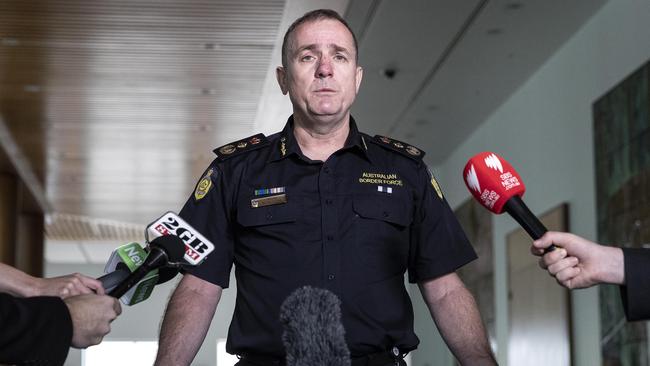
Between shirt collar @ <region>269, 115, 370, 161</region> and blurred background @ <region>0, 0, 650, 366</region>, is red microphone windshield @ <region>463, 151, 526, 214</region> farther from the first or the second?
blurred background @ <region>0, 0, 650, 366</region>

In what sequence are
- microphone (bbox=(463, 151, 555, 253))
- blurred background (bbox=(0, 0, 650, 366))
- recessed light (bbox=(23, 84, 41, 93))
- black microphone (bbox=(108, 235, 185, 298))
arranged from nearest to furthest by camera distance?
black microphone (bbox=(108, 235, 185, 298)), microphone (bbox=(463, 151, 555, 253)), blurred background (bbox=(0, 0, 650, 366)), recessed light (bbox=(23, 84, 41, 93))

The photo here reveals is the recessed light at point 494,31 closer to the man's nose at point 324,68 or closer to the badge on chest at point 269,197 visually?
the man's nose at point 324,68

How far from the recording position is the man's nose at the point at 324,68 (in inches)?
107

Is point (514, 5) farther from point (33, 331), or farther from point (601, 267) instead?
point (33, 331)

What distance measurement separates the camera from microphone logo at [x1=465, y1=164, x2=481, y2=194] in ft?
8.12

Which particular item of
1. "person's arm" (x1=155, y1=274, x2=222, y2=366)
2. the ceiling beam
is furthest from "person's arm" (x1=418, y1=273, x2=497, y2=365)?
the ceiling beam

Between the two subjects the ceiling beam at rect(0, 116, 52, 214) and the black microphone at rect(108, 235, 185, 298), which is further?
the ceiling beam at rect(0, 116, 52, 214)

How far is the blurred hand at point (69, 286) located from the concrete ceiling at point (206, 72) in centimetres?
607

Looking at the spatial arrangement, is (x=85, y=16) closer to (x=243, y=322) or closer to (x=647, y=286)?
(x=243, y=322)

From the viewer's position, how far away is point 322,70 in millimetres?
2719

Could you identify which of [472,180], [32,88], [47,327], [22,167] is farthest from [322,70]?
[22,167]

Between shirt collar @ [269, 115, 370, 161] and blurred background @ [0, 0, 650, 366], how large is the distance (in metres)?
4.96

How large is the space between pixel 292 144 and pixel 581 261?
867 mm

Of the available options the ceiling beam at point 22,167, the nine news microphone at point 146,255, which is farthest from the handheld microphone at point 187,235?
the ceiling beam at point 22,167
